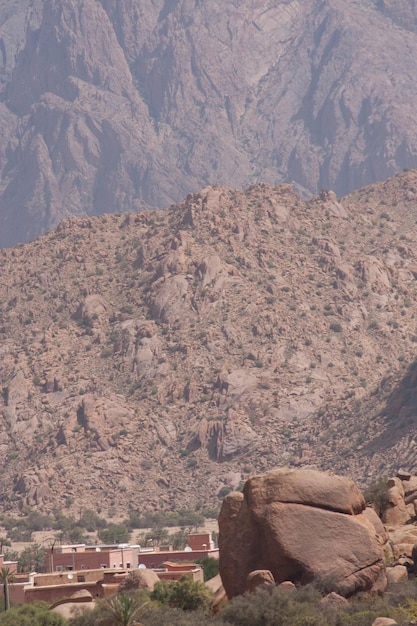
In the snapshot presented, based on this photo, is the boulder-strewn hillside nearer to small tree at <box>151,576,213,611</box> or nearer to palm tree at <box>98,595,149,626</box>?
small tree at <box>151,576,213,611</box>

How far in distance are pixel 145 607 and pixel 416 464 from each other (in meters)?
71.3

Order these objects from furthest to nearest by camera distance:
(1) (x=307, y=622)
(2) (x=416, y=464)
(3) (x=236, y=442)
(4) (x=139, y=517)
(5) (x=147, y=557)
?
(3) (x=236, y=442), (4) (x=139, y=517), (2) (x=416, y=464), (5) (x=147, y=557), (1) (x=307, y=622)

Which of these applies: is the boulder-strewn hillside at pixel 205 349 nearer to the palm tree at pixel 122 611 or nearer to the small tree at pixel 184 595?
the small tree at pixel 184 595

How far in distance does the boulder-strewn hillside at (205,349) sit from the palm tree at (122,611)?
7375 cm

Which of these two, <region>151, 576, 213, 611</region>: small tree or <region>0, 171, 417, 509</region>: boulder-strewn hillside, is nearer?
<region>151, 576, 213, 611</region>: small tree

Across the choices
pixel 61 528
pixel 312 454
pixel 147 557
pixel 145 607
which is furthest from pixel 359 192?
pixel 145 607

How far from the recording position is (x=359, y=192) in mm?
187375

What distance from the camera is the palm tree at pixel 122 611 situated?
49.9 meters

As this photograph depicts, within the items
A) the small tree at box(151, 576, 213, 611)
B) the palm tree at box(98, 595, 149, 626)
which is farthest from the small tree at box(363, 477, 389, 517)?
the palm tree at box(98, 595, 149, 626)

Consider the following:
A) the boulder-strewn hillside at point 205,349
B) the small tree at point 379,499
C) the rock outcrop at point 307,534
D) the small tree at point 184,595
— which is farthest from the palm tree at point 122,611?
the boulder-strewn hillside at point 205,349

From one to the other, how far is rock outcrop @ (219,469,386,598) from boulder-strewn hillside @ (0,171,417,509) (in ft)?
248

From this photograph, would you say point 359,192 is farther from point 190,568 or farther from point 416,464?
point 190,568

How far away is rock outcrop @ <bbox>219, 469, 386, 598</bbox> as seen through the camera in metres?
48.0

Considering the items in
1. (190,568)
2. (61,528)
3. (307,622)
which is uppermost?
(307,622)
